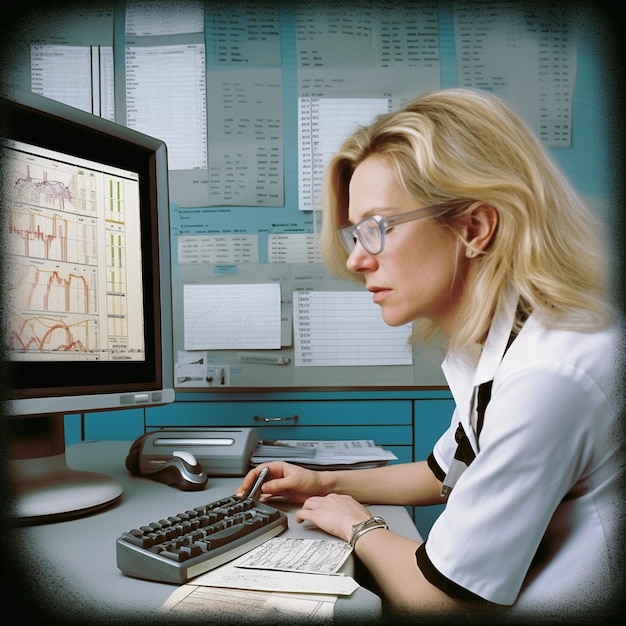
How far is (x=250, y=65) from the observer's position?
56.1 inches

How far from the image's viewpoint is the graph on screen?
78 cm

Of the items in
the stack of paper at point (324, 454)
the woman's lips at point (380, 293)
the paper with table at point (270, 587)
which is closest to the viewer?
the paper with table at point (270, 587)

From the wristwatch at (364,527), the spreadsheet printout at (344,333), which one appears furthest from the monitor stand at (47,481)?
the spreadsheet printout at (344,333)

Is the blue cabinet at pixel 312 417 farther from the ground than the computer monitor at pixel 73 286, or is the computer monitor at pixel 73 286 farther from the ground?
the computer monitor at pixel 73 286

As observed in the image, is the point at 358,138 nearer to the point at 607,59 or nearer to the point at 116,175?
the point at 116,175

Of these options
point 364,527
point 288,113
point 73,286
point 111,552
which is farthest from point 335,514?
point 288,113

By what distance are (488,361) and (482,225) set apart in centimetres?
20

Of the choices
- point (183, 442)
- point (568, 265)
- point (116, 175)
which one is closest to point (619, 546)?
point (568, 265)

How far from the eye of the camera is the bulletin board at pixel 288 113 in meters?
1.40

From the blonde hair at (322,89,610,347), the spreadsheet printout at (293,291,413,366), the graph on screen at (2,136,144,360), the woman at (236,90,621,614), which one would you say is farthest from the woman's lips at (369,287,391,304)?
the spreadsheet printout at (293,291,413,366)

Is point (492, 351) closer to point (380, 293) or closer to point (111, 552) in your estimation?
point (380, 293)

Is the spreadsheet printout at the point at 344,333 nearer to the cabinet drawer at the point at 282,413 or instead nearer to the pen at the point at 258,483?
the cabinet drawer at the point at 282,413

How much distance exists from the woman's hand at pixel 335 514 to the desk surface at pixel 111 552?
0.02 metres

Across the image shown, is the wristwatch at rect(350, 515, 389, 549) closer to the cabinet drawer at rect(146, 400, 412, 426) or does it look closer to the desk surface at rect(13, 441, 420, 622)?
the desk surface at rect(13, 441, 420, 622)
